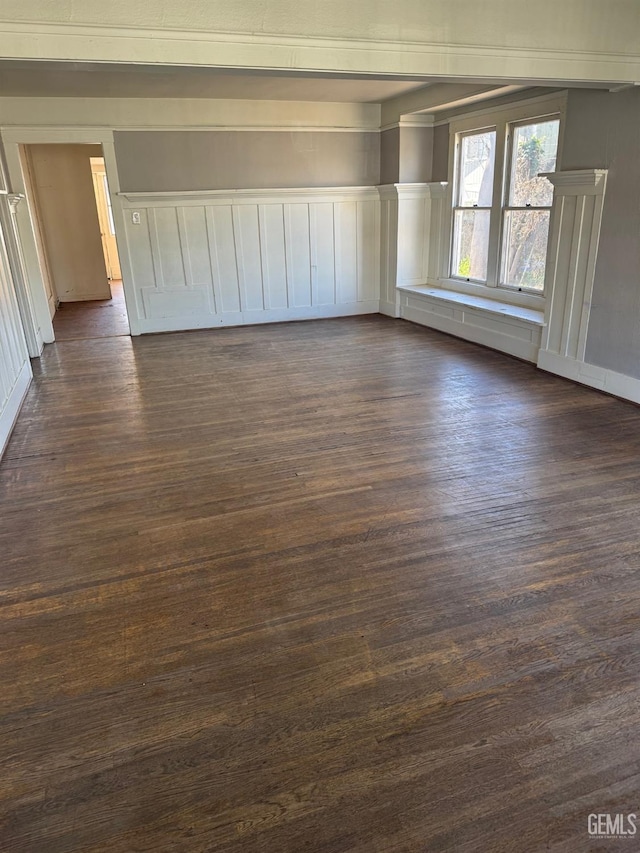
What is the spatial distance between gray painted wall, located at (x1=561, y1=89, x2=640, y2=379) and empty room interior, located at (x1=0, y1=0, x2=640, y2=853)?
0.08ft

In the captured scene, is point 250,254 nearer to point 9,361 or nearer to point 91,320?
point 91,320

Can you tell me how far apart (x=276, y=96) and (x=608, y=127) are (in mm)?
3926

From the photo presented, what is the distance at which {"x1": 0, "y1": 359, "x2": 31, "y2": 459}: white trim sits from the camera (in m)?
4.00

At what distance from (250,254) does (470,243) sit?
276 centimetres

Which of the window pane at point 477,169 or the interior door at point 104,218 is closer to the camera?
the window pane at point 477,169

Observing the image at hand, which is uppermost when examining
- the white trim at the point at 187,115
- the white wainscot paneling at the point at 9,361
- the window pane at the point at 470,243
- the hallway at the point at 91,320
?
the white trim at the point at 187,115

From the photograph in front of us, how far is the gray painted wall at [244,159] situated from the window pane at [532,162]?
2.29 metres

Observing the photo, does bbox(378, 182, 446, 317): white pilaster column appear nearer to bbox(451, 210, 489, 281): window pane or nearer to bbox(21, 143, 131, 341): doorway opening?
bbox(451, 210, 489, 281): window pane

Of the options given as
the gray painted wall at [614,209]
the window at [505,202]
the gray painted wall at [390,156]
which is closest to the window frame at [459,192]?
the window at [505,202]

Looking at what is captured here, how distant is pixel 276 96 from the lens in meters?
6.81

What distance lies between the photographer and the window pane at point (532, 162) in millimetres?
5613

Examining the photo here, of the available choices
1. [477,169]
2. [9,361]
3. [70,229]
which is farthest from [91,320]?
[477,169]

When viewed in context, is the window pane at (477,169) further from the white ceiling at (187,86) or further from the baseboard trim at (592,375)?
the baseboard trim at (592,375)

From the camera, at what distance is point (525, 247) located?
6109mm
